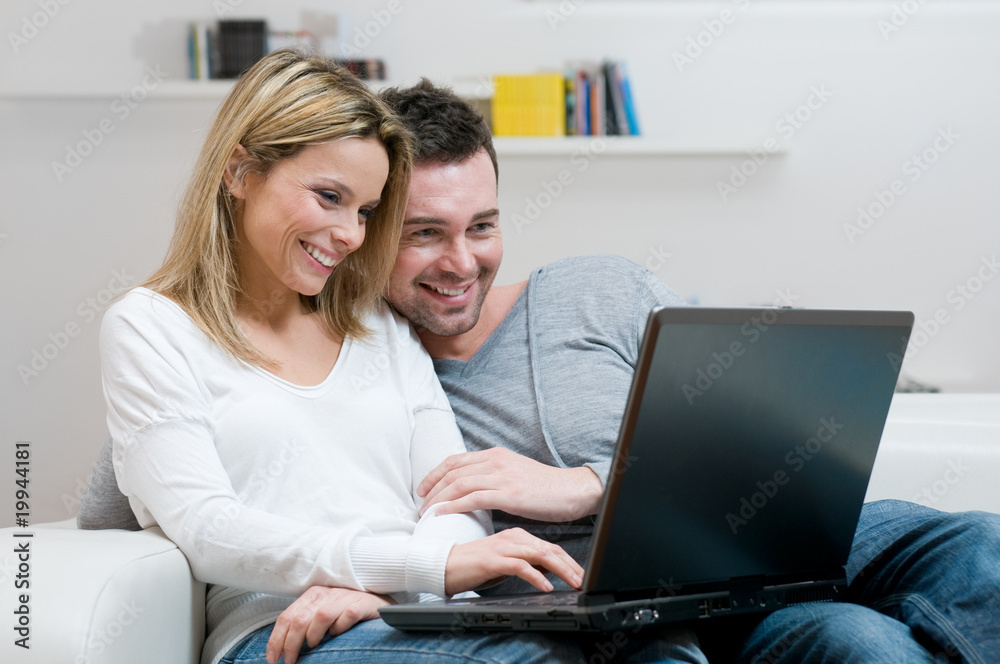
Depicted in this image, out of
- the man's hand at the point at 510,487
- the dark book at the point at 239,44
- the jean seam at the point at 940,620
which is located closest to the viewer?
the jean seam at the point at 940,620

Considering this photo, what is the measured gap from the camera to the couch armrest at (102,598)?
0.82m

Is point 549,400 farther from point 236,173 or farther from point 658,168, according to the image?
point 658,168

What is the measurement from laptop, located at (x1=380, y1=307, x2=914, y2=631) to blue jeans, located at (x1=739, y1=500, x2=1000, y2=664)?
2.2 inches

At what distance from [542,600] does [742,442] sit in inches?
10.2

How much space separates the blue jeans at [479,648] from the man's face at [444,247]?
1.78 feet

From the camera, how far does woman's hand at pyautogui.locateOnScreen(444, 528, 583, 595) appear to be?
928 mm

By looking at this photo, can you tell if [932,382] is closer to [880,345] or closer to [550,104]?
[550,104]

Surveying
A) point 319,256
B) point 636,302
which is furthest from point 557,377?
point 319,256

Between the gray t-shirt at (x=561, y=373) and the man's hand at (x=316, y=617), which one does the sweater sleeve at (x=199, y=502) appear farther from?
the gray t-shirt at (x=561, y=373)

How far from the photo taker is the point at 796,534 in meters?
0.92

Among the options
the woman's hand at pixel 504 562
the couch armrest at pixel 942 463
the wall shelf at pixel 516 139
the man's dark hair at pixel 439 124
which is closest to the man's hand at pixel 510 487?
the woman's hand at pixel 504 562

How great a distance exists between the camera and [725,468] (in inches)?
32.9

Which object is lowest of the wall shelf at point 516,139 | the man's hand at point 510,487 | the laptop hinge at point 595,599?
the man's hand at point 510,487

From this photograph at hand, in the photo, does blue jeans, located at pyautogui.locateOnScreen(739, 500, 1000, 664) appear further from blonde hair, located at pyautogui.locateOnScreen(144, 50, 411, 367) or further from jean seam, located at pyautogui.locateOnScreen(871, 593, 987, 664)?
blonde hair, located at pyautogui.locateOnScreen(144, 50, 411, 367)
